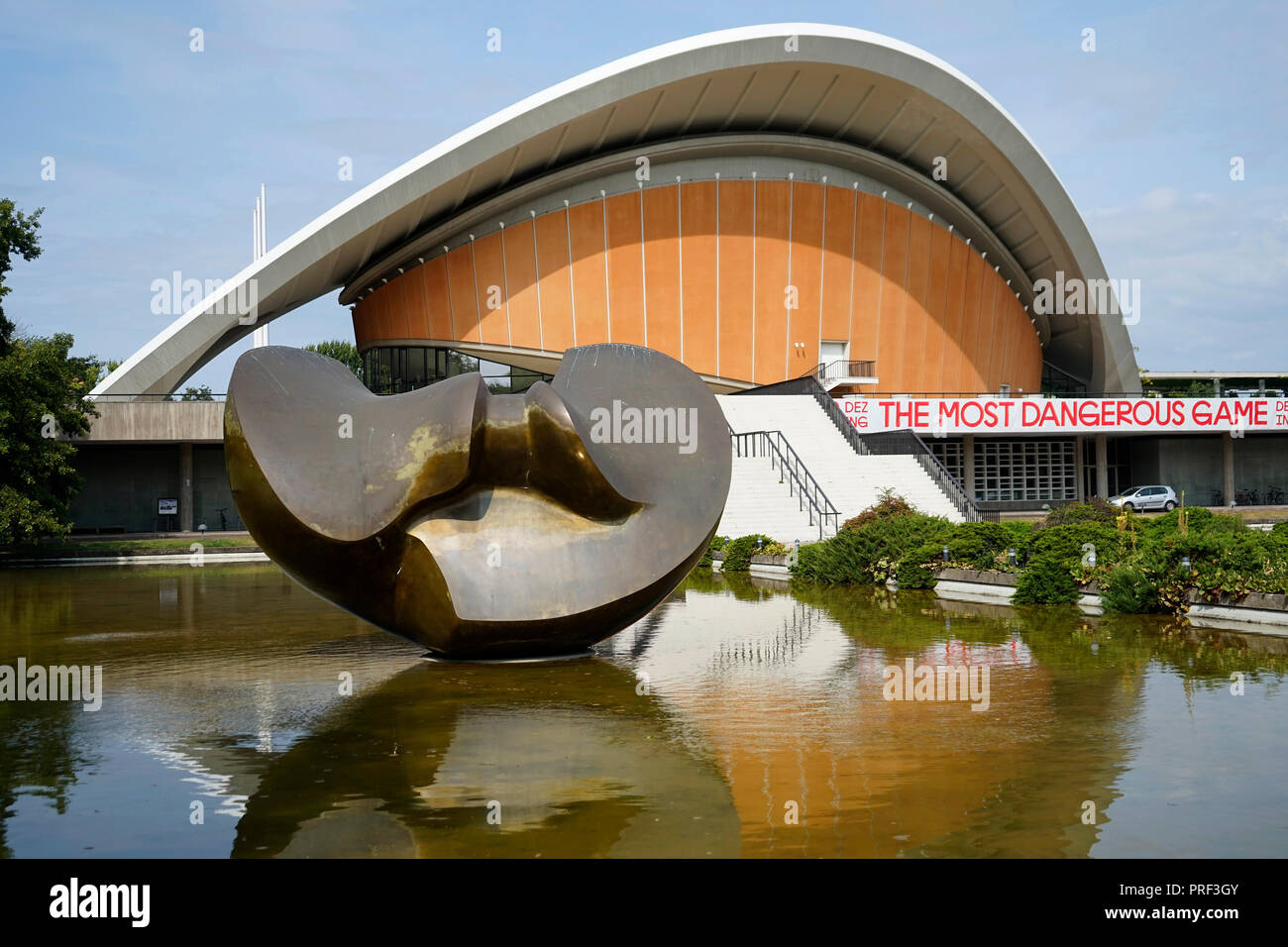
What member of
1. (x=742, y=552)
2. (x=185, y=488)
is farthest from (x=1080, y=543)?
(x=185, y=488)

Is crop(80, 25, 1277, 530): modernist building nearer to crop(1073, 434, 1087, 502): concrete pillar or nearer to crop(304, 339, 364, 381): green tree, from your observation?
crop(1073, 434, 1087, 502): concrete pillar

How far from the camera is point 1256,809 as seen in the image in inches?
225

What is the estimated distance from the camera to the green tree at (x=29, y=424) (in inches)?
1141

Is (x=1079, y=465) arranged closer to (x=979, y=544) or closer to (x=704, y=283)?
(x=704, y=283)

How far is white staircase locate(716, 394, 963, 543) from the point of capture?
2673cm

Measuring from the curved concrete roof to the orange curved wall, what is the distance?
2.16m

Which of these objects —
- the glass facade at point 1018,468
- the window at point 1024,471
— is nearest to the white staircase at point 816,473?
the glass facade at point 1018,468

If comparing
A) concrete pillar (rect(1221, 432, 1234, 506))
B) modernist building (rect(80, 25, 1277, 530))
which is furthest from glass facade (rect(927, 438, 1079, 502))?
concrete pillar (rect(1221, 432, 1234, 506))

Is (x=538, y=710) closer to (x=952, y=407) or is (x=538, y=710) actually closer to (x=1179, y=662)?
(x=1179, y=662)

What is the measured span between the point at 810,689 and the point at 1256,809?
414 cm

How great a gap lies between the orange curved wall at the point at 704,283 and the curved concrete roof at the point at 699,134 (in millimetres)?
2157
